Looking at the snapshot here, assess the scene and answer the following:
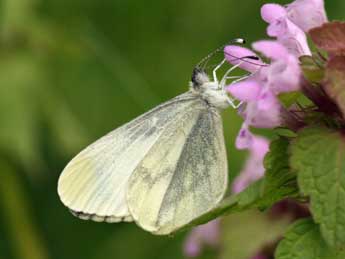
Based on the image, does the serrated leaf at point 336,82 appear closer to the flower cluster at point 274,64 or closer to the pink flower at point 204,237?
the flower cluster at point 274,64

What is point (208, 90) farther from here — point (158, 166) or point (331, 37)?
point (331, 37)

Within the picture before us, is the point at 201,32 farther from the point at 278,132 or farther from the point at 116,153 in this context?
the point at 278,132

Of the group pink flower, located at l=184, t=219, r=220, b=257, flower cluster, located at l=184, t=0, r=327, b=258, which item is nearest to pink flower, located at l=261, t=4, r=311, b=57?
flower cluster, located at l=184, t=0, r=327, b=258

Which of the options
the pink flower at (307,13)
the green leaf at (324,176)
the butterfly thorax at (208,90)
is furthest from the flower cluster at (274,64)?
the butterfly thorax at (208,90)

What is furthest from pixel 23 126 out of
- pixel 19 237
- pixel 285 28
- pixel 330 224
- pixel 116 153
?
pixel 330 224

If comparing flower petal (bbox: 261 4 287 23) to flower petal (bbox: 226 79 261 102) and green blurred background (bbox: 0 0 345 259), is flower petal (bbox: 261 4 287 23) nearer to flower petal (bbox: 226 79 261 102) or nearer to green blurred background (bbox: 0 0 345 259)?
flower petal (bbox: 226 79 261 102)
